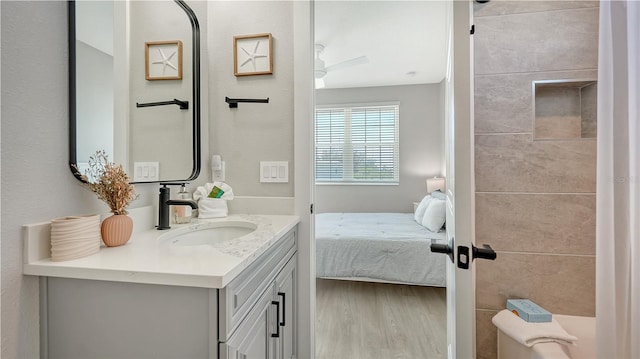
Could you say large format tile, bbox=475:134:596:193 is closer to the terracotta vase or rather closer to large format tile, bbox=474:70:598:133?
large format tile, bbox=474:70:598:133

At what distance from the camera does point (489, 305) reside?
4.66 ft

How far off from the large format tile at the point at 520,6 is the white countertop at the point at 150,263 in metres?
1.51

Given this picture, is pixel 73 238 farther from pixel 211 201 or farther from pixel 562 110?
pixel 562 110

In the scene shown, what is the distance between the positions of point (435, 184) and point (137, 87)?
13.3 feet

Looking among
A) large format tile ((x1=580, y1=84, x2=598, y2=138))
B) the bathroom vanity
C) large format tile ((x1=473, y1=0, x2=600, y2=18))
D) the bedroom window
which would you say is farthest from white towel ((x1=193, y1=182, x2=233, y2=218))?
the bedroom window

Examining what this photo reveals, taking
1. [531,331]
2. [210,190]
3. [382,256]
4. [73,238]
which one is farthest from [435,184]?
[73,238]

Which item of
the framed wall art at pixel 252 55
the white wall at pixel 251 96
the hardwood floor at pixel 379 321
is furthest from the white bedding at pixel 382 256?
the framed wall art at pixel 252 55

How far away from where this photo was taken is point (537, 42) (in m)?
1.34

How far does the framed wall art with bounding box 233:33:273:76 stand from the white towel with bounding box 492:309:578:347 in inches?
67.2

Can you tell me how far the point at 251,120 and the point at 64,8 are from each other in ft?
2.83

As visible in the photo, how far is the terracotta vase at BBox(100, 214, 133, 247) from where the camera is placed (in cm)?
92

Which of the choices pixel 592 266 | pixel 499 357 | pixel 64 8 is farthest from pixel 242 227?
pixel 592 266

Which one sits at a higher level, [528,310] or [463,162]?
[463,162]

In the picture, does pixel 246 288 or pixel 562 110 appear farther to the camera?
pixel 562 110
